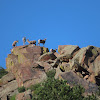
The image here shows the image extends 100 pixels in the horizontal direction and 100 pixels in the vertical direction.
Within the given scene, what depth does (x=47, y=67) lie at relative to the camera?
44.1 metres

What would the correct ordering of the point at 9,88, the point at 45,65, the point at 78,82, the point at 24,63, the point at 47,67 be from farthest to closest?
the point at 24,63 → the point at 45,65 → the point at 47,67 → the point at 9,88 → the point at 78,82

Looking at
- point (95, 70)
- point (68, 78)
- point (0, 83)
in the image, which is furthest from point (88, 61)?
point (0, 83)

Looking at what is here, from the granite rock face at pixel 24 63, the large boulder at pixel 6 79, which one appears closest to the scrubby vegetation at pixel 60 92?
the granite rock face at pixel 24 63

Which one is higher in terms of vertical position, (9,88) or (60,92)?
(9,88)

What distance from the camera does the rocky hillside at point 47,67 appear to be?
3403 centimetres

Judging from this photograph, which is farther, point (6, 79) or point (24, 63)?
point (24, 63)

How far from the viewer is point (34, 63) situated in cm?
4503

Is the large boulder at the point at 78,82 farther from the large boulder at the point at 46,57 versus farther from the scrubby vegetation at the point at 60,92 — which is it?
the large boulder at the point at 46,57

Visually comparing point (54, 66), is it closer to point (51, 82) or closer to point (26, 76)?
point (26, 76)

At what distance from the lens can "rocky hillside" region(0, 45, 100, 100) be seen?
34.0 meters

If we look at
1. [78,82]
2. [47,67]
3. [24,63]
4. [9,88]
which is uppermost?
[24,63]

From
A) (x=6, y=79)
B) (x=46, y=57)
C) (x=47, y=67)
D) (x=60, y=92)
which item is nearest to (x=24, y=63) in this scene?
(x=46, y=57)

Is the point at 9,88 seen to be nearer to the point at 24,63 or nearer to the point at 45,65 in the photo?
the point at 24,63

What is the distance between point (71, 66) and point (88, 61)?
2.67 m
